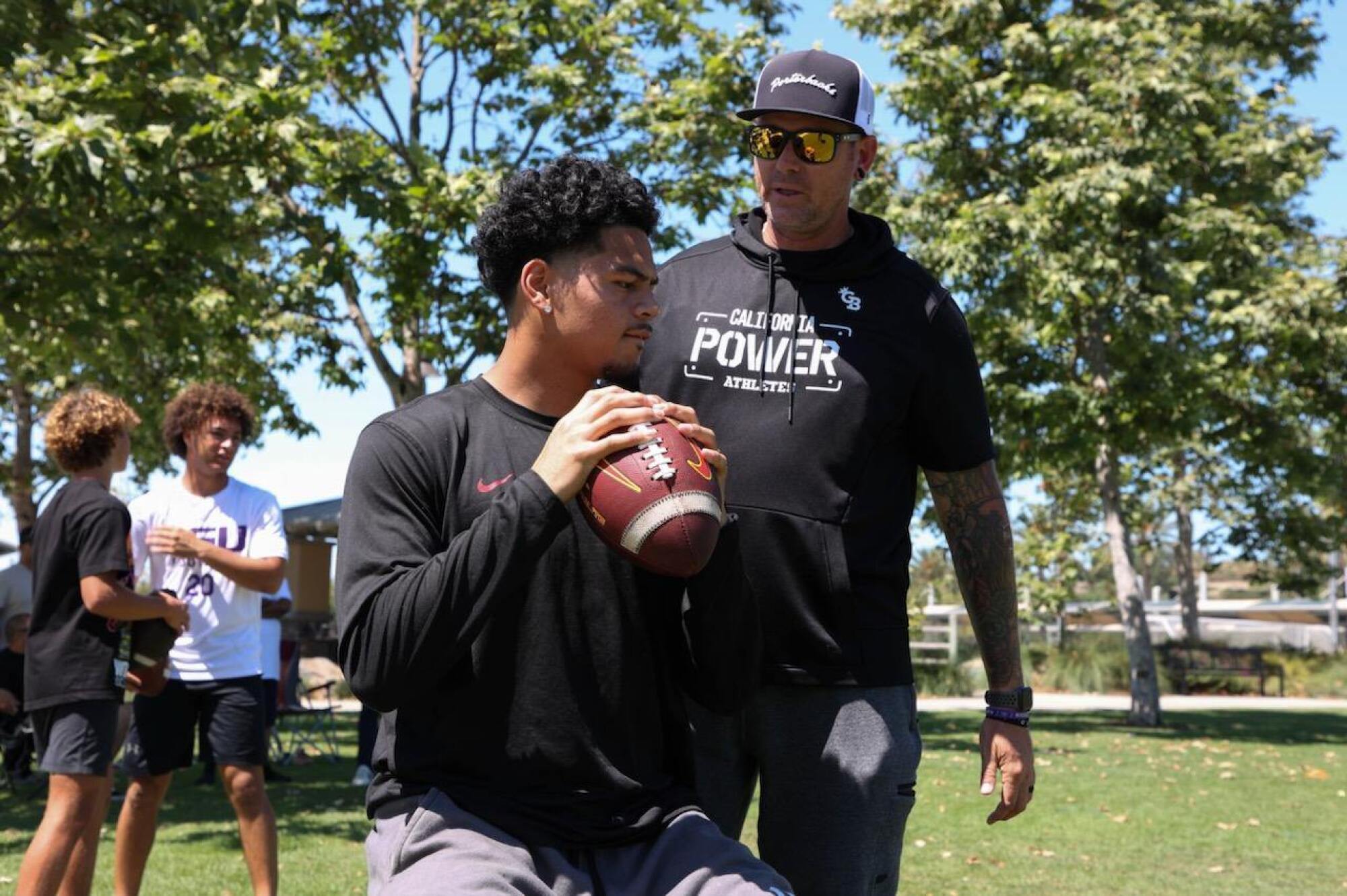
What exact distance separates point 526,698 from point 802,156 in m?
1.52

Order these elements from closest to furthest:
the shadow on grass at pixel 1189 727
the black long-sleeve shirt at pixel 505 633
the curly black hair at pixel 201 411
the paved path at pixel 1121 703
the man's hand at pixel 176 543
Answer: the black long-sleeve shirt at pixel 505 633
the man's hand at pixel 176 543
the curly black hair at pixel 201 411
the shadow on grass at pixel 1189 727
the paved path at pixel 1121 703

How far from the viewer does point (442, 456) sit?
279 cm

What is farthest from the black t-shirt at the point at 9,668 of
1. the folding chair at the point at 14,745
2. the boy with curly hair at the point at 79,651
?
the boy with curly hair at the point at 79,651

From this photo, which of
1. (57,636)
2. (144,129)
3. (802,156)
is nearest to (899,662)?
(802,156)

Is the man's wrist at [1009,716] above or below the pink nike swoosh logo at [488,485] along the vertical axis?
below

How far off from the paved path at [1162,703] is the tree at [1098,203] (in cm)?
575

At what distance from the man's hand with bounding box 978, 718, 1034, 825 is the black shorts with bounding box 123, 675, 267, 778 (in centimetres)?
393

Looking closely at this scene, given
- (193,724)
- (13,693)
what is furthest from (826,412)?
(13,693)

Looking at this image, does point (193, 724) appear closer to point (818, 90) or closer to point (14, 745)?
point (818, 90)

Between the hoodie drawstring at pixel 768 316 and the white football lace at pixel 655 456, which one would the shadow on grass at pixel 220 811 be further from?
the white football lace at pixel 655 456

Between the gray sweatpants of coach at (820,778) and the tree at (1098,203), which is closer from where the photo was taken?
the gray sweatpants of coach at (820,778)

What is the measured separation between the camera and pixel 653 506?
2600 millimetres

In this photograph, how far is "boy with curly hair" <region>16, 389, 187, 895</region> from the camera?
5.90 meters

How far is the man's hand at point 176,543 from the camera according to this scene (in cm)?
666
